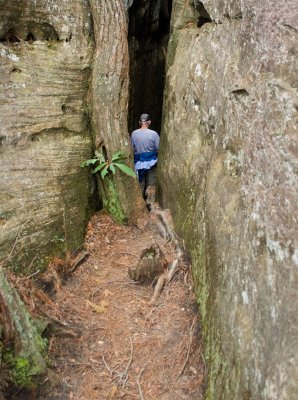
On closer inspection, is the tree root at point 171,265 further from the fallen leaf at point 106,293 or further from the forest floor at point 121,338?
the fallen leaf at point 106,293

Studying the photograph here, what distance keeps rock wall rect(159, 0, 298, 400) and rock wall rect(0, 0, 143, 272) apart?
1474 millimetres

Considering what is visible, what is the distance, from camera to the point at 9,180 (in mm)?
6258

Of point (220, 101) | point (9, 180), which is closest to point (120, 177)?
point (9, 180)

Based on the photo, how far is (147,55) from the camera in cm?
1177

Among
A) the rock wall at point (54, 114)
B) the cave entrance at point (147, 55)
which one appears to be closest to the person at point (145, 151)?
the rock wall at point (54, 114)

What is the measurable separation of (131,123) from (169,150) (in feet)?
13.7

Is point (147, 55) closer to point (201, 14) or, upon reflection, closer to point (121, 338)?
point (201, 14)

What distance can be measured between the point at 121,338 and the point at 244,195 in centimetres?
219

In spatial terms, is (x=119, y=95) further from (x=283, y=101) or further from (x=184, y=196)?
(x=283, y=101)

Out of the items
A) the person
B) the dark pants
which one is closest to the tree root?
the person

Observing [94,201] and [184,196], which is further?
[94,201]

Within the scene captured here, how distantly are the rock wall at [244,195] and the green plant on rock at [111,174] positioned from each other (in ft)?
3.66

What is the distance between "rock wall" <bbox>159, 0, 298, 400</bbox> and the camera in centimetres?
346

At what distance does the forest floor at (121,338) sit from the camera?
15.3 feet
